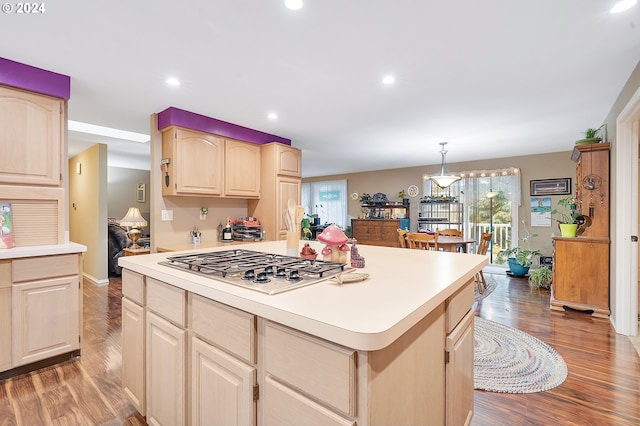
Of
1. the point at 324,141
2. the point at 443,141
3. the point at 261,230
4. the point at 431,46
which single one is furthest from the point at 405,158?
the point at 431,46

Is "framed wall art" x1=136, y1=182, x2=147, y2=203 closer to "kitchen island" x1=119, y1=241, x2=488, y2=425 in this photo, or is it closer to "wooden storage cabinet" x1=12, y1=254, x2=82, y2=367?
"wooden storage cabinet" x1=12, y1=254, x2=82, y2=367

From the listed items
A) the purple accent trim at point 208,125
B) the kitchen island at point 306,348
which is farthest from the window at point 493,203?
the kitchen island at point 306,348

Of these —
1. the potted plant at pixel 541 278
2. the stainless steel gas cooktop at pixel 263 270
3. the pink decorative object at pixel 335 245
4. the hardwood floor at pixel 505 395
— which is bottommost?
the hardwood floor at pixel 505 395

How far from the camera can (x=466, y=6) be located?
1637mm

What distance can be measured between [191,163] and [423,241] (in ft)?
10.1

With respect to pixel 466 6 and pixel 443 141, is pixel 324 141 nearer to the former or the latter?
pixel 443 141

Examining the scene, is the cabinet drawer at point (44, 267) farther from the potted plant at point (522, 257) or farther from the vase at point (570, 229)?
the potted plant at point (522, 257)

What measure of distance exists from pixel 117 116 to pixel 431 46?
338cm

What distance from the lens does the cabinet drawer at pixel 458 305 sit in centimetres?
121

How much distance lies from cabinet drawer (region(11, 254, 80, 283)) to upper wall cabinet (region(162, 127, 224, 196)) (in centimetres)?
115

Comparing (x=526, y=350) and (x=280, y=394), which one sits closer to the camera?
(x=280, y=394)

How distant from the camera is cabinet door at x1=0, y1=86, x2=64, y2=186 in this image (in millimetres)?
2260

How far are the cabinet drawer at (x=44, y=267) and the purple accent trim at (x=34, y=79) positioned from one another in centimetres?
130

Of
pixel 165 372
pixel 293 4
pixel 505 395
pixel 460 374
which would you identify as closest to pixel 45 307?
pixel 165 372
